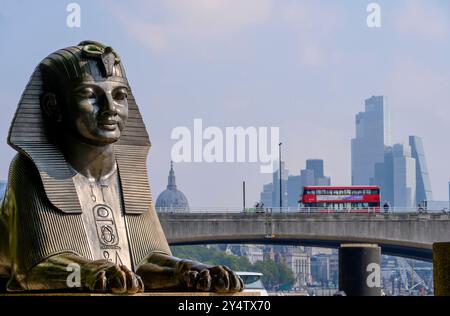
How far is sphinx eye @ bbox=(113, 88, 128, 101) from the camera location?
585 inches

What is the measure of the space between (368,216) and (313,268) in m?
120

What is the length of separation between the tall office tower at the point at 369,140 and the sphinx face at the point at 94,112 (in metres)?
38.3

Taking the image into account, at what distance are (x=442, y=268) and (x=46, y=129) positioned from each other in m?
5.56

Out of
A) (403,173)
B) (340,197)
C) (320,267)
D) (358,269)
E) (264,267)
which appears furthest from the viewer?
(320,267)

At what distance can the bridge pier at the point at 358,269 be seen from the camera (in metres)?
24.8

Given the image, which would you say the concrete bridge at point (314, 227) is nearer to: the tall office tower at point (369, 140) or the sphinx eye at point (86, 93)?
the tall office tower at point (369, 140)

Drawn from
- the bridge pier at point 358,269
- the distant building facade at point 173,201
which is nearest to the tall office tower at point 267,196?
the distant building facade at point 173,201

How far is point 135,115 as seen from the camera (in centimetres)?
1596

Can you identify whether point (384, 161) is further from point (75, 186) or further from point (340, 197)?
point (75, 186)

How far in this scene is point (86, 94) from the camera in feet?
48.1

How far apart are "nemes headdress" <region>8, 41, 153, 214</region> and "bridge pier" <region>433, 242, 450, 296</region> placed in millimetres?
4005

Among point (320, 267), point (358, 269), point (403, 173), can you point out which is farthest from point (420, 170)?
point (320, 267)
